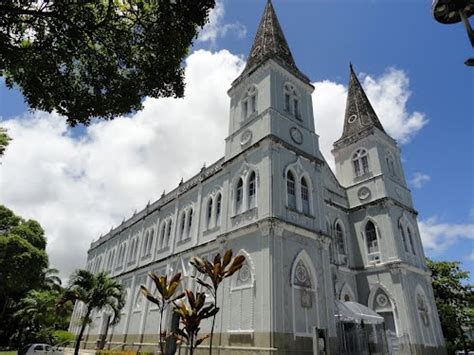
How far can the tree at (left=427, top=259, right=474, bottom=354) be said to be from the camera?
23438 millimetres

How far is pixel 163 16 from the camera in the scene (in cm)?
877

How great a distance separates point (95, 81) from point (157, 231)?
716 inches

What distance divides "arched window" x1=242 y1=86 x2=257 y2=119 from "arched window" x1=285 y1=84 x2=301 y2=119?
6.33ft

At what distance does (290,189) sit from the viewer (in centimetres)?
1714

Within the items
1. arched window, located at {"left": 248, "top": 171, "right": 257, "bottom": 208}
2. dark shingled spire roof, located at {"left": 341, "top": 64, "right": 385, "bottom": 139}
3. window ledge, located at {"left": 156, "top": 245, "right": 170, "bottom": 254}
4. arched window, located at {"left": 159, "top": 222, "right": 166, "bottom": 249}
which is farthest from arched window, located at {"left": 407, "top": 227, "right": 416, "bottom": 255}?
arched window, located at {"left": 159, "top": 222, "right": 166, "bottom": 249}

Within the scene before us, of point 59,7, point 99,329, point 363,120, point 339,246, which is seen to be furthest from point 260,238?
point 99,329

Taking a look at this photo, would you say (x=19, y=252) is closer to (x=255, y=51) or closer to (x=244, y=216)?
(x=244, y=216)

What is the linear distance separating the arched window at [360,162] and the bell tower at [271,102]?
6.09 m

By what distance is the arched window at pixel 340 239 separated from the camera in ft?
71.4

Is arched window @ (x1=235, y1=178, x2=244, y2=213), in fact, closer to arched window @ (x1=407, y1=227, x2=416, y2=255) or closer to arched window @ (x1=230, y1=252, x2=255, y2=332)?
arched window @ (x1=230, y1=252, x2=255, y2=332)

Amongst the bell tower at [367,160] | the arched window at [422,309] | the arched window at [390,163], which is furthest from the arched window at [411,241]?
the arched window at [390,163]

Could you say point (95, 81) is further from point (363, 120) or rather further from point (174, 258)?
point (363, 120)

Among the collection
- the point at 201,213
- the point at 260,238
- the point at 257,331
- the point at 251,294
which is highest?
the point at 201,213

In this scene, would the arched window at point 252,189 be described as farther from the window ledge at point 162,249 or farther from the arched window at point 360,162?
the arched window at point 360,162
